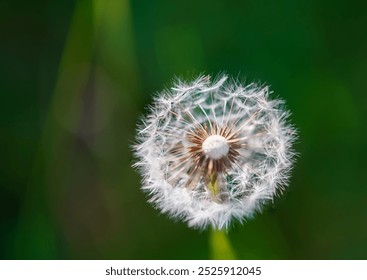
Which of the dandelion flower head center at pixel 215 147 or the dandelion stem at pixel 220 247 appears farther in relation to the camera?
the dandelion stem at pixel 220 247

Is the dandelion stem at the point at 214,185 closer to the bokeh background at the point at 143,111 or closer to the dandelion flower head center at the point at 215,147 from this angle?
the dandelion flower head center at the point at 215,147

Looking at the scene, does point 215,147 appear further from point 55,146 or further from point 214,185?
point 55,146

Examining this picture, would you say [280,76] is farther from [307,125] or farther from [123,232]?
[123,232]

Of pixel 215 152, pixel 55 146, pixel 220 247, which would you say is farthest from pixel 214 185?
pixel 55 146

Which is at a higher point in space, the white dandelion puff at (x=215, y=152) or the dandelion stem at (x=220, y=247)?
the white dandelion puff at (x=215, y=152)

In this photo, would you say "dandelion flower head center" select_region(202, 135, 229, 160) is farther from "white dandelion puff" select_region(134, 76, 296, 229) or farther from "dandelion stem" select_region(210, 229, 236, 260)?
"dandelion stem" select_region(210, 229, 236, 260)

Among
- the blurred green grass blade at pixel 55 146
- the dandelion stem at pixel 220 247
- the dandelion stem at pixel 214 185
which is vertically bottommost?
the dandelion stem at pixel 220 247

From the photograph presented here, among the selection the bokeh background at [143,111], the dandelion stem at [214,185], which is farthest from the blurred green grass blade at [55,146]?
the dandelion stem at [214,185]
